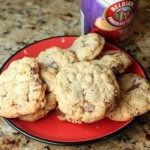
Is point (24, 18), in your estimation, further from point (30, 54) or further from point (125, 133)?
point (125, 133)

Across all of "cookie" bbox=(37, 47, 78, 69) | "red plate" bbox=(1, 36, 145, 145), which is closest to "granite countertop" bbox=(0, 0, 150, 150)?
"red plate" bbox=(1, 36, 145, 145)

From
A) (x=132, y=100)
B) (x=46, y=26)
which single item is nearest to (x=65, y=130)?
(x=132, y=100)

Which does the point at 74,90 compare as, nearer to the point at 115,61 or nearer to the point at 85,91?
the point at 85,91

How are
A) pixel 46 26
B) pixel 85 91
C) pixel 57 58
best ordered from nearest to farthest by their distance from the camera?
1. pixel 85 91
2. pixel 57 58
3. pixel 46 26

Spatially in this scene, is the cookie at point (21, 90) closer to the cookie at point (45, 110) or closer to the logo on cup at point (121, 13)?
the cookie at point (45, 110)

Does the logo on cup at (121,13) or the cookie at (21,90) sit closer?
the cookie at (21,90)

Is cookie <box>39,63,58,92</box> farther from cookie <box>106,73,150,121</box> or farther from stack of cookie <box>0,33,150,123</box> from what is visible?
cookie <box>106,73,150,121</box>

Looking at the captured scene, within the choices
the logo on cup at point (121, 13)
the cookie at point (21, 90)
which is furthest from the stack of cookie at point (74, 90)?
the logo on cup at point (121, 13)

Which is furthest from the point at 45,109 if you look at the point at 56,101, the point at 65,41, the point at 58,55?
the point at 65,41
